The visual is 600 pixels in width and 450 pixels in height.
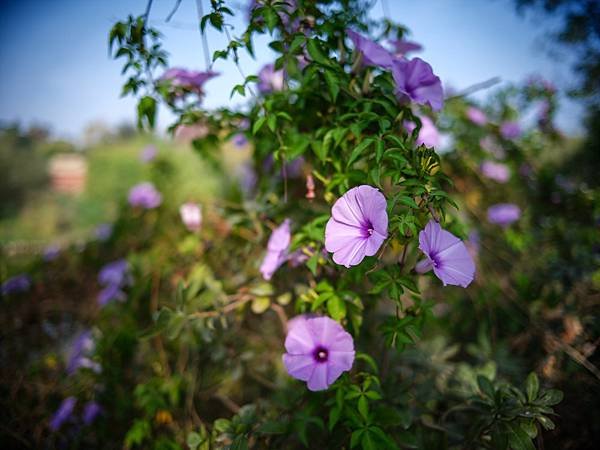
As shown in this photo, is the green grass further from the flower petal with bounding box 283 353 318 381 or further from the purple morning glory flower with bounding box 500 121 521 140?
the flower petal with bounding box 283 353 318 381

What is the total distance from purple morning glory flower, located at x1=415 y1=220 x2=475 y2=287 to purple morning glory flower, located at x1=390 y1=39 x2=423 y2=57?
0.63 metres

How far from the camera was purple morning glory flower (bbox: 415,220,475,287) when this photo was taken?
71cm

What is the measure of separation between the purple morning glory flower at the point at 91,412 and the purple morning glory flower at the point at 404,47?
173 cm

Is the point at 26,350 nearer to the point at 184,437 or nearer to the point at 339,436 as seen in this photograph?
the point at 184,437

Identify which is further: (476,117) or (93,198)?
(93,198)

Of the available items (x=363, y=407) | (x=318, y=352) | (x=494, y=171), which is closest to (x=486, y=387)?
(x=363, y=407)

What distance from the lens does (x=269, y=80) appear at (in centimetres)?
118

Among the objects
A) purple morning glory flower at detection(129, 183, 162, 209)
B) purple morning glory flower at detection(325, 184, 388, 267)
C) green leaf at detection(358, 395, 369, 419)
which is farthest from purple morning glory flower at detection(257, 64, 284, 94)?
purple morning glory flower at detection(129, 183, 162, 209)

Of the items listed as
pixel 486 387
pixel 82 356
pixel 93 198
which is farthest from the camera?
pixel 93 198

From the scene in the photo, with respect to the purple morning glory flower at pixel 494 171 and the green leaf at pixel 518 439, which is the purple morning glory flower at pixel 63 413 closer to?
the green leaf at pixel 518 439

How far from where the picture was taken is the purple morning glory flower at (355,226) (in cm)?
70

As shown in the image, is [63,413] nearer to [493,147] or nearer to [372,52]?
[372,52]

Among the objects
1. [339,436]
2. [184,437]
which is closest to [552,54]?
[339,436]

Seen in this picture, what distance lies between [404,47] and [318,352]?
0.93 metres
